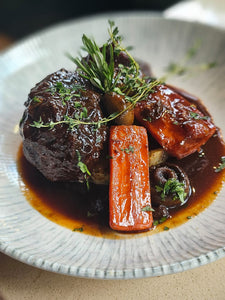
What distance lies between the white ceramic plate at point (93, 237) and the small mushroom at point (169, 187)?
0.72 feet

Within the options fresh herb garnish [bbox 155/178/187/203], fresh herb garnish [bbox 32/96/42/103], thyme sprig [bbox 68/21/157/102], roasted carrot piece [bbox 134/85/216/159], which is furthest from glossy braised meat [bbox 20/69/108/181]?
fresh herb garnish [bbox 155/178/187/203]

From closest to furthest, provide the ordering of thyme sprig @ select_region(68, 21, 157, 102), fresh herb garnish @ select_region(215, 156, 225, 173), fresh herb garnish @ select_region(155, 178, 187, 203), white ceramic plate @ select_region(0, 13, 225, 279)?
white ceramic plate @ select_region(0, 13, 225, 279) → fresh herb garnish @ select_region(155, 178, 187, 203) → thyme sprig @ select_region(68, 21, 157, 102) → fresh herb garnish @ select_region(215, 156, 225, 173)

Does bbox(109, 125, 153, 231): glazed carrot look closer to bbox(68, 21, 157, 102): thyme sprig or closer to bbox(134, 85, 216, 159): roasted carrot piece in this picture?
bbox(134, 85, 216, 159): roasted carrot piece

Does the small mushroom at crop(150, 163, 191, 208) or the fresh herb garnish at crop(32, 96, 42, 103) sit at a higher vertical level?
the fresh herb garnish at crop(32, 96, 42, 103)

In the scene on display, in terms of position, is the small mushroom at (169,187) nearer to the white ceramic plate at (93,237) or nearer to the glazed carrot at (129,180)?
the glazed carrot at (129,180)

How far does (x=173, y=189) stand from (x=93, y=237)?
2.38 ft

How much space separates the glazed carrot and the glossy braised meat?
14 centimetres

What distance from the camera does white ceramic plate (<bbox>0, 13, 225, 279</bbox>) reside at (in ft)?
7.16

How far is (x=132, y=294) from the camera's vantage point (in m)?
2.19

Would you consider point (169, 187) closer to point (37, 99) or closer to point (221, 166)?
point (221, 166)

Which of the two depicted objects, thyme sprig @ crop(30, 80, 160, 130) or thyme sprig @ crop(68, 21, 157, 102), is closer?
thyme sprig @ crop(30, 80, 160, 130)

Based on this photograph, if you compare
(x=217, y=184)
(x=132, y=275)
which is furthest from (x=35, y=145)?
(x=217, y=184)

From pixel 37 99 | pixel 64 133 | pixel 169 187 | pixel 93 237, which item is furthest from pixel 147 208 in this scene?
pixel 37 99

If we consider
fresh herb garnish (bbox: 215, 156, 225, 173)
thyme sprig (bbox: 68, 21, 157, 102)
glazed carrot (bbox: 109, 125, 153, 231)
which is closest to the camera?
glazed carrot (bbox: 109, 125, 153, 231)
